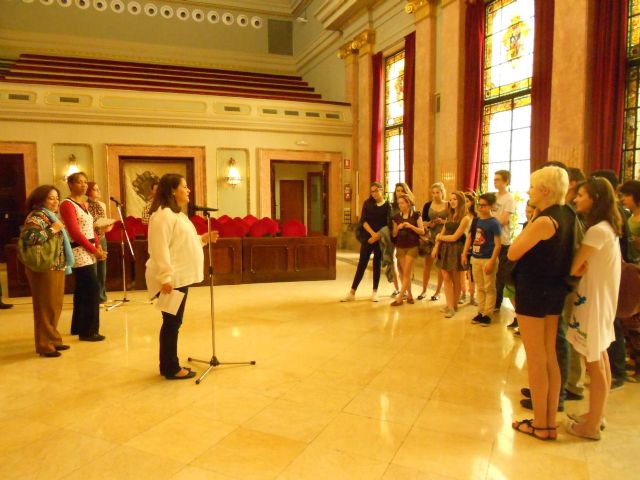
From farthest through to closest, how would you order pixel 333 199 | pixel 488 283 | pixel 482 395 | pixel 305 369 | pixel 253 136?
pixel 333 199 → pixel 253 136 → pixel 488 283 → pixel 305 369 → pixel 482 395

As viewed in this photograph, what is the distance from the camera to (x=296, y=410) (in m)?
2.88

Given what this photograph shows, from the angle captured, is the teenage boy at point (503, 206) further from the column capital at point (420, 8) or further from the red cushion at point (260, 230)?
the column capital at point (420, 8)

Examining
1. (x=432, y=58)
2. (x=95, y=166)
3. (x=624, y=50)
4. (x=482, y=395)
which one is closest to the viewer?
(x=482, y=395)

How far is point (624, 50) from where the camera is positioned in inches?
220

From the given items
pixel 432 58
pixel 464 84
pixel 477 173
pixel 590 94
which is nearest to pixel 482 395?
pixel 590 94

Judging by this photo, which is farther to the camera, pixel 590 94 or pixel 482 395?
pixel 590 94

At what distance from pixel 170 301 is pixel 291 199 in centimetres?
1291

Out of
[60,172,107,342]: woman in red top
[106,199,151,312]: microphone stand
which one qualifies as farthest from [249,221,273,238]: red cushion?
[60,172,107,342]: woman in red top

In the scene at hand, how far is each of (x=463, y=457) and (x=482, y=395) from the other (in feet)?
2.68

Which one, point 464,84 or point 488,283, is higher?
point 464,84

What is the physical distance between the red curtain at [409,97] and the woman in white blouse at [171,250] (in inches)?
280

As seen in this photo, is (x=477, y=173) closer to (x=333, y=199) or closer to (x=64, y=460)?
(x=333, y=199)

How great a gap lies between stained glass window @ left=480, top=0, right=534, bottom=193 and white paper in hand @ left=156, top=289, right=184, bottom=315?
5.76 meters

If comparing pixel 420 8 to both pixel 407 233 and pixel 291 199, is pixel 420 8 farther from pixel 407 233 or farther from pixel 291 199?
pixel 291 199
